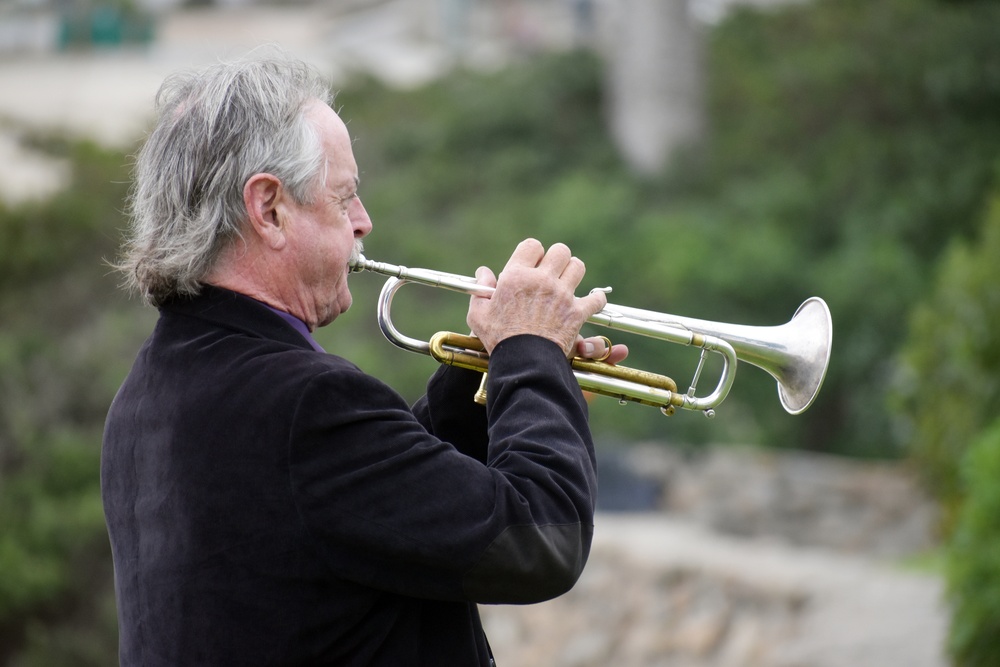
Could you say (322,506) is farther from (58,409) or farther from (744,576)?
(58,409)

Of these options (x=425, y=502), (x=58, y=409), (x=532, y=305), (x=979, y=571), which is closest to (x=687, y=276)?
(x=58, y=409)

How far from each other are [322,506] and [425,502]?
164mm

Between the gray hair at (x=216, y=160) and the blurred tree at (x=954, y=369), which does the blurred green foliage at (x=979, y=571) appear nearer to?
the blurred tree at (x=954, y=369)

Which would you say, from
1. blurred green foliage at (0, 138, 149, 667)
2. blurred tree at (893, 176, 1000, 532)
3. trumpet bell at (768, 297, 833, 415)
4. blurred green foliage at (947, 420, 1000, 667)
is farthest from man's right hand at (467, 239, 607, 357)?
blurred tree at (893, 176, 1000, 532)

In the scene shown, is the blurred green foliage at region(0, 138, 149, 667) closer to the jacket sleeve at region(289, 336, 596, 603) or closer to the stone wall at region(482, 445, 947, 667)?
the stone wall at region(482, 445, 947, 667)

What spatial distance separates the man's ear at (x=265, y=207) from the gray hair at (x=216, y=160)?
0.01 m

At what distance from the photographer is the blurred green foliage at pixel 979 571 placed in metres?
4.23

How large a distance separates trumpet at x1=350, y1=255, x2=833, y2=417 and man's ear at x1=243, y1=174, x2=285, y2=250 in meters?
0.33

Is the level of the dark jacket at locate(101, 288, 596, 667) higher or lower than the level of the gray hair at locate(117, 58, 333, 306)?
lower

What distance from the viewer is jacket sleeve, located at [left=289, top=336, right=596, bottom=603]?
1.83 metres

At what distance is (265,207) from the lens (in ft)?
6.59

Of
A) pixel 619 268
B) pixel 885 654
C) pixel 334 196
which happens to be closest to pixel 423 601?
pixel 334 196

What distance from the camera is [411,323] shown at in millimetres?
9867

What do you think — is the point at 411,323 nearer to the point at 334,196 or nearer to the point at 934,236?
the point at 934,236
